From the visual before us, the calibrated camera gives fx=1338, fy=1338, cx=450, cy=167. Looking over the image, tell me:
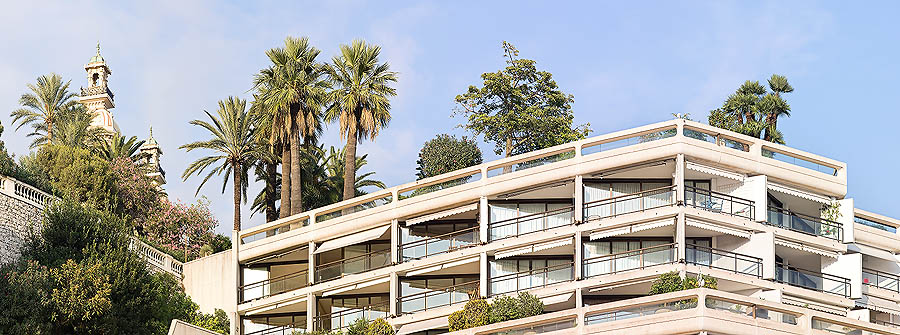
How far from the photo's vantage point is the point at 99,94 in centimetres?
11981

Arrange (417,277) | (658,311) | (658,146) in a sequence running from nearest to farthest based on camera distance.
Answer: (658,311), (658,146), (417,277)

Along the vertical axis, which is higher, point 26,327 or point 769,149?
point 769,149

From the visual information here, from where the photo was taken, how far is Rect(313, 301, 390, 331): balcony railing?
59562 mm

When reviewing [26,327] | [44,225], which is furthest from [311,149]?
[26,327]

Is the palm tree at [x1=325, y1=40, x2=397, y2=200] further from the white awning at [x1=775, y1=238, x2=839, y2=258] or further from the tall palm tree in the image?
the white awning at [x1=775, y1=238, x2=839, y2=258]

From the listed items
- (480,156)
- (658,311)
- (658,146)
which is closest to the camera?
(658,311)

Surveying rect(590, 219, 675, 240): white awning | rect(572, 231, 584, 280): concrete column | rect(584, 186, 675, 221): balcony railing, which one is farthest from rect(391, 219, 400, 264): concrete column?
rect(590, 219, 675, 240): white awning

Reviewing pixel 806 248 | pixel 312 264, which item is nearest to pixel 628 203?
pixel 806 248

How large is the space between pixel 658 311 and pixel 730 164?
362 inches

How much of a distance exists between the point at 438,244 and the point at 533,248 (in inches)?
189

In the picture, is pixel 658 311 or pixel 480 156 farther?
pixel 480 156

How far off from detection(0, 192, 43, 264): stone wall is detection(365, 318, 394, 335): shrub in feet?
50.6

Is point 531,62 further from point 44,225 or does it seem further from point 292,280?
point 44,225

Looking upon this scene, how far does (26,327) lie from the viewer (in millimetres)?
52906
